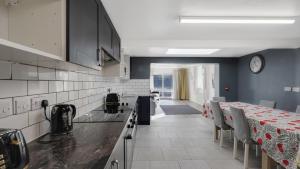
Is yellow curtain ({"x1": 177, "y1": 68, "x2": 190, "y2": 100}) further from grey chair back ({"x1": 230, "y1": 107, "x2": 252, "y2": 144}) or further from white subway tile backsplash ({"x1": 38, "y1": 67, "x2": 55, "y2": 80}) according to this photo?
white subway tile backsplash ({"x1": 38, "y1": 67, "x2": 55, "y2": 80})

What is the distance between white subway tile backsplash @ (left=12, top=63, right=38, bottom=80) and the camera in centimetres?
110

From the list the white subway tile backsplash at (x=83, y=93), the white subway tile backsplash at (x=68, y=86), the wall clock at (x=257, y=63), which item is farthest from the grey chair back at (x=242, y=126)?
the wall clock at (x=257, y=63)

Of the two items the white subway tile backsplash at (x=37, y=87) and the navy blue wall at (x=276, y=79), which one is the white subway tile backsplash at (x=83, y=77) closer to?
the white subway tile backsplash at (x=37, y=87)

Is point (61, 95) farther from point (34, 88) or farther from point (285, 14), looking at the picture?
point (285, 14)

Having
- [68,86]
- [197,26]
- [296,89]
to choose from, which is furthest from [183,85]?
[68,86]

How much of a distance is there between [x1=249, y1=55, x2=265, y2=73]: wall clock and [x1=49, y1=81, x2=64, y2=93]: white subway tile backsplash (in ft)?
18.7

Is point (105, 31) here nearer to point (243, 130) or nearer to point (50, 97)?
point (50, 97)

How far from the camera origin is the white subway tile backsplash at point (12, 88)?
1.01 metres

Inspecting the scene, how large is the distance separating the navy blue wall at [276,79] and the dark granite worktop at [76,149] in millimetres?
4702

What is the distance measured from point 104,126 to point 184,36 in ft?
9.01

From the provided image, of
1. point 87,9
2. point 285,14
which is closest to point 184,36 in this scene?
point 285,14

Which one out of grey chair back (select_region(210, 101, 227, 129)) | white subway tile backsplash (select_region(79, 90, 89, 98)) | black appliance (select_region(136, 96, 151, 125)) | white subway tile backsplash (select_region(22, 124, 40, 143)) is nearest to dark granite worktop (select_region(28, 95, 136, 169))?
white subway tile backsplash (select_region(22, 124, 40, 143))

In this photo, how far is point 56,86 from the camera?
1582 millimetres

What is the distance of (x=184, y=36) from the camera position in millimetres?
3807
